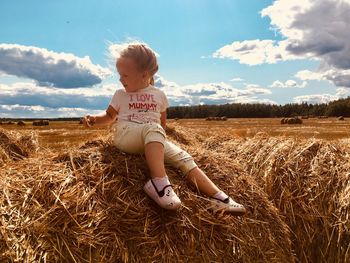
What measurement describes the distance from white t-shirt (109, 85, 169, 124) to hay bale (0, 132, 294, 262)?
34 cm

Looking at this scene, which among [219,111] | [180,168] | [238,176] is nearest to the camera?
[180,168]

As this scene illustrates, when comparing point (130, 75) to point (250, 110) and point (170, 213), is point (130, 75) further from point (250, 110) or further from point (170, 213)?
point (250, 110)

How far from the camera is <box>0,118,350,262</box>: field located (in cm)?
300

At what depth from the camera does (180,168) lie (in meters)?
3.76

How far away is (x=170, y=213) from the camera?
A: 10.9 ft

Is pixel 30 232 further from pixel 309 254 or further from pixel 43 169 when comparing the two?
pixel 309 254

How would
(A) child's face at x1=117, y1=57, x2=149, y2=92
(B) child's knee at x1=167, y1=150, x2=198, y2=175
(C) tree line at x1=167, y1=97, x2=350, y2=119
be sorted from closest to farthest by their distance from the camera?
1. (B) child's knee at x1=167, y1=150, x2=198, y2=175
2. (A) child's face at x1=117, y1=57, x2=149, y2=92
3. (C) tree line at x1=167, y1=97, x2=350, y2=119

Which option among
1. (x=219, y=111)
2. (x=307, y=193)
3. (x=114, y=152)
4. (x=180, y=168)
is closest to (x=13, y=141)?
(x=114, y=152)

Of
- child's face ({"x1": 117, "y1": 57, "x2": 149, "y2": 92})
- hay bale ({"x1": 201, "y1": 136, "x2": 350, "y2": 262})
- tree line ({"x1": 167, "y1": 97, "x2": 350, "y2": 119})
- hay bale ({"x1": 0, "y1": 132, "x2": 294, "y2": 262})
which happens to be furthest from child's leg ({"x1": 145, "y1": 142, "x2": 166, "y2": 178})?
tree line ({"x1": 167, "y1": 97, "x2": 350, "y2": 119})

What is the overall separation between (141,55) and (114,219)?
140 centimetres

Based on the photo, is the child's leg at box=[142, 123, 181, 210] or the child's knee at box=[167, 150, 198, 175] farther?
the child's knee at box=[167, 150, 198, 175]

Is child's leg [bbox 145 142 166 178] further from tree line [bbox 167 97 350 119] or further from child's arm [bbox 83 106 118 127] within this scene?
tree line [bbox 167 97 350 119]

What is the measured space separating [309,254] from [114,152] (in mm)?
2065

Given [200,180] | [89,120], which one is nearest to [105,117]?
[89,120]
